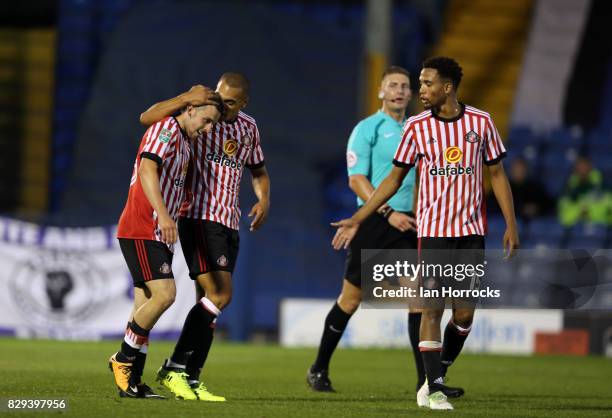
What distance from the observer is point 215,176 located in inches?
282

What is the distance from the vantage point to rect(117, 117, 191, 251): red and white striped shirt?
21.8 feet

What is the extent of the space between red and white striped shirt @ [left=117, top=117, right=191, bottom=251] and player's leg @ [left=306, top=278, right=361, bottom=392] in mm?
1809

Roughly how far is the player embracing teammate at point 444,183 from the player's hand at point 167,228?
3.33 feet

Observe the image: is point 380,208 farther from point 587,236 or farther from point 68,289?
point 587,236

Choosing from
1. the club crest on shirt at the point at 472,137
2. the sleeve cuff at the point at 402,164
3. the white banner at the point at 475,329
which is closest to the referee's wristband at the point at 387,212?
the sleeve cuff at the point at 402,164

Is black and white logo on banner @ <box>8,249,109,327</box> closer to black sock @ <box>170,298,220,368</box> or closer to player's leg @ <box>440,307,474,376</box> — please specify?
black sock @ <box>170,298,220,368</box>

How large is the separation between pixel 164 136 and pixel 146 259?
0.68 metres

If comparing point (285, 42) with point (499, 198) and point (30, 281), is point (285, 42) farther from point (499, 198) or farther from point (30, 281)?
point (499, 198)

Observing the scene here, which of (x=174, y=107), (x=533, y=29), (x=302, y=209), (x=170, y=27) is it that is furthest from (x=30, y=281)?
(x=533, y=29)

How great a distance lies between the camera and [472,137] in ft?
22.7

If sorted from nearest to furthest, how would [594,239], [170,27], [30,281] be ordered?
[30,281]
[594,239]
[170,27]

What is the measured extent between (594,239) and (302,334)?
4443mm

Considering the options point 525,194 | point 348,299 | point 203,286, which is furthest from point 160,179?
point 525,194

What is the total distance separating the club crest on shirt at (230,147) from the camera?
7.20m
